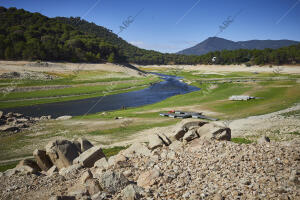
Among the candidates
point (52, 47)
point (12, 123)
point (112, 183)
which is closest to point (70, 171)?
point (112, 183)

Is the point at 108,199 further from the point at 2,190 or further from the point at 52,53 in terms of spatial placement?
the point at 52,53

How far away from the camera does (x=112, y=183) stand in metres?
9.80

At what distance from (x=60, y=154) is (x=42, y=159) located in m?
1.59

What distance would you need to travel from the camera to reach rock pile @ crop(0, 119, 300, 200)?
29.0 feet

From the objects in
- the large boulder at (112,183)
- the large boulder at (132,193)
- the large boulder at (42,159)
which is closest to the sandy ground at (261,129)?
the large boulder at (42,159)

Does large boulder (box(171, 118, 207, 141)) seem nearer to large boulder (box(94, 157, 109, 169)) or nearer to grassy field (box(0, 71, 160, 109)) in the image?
large boulder (box(94, 157, 109, 169))

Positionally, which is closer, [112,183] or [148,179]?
[112,183]

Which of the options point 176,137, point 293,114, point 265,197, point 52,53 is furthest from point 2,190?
point 52,53

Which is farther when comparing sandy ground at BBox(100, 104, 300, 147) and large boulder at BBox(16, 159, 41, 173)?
sandy ground at BBox(100, 104, 300, 147)

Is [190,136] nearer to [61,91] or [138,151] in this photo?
[138,151]

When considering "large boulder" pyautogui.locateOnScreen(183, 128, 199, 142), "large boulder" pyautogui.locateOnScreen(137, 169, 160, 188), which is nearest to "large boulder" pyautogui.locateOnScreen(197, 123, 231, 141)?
"large boulder" pyautogui.locateOnScreen(183, 128, 199, 142)

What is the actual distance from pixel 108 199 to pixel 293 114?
92.3 ft

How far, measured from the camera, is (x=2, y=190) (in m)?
11.7

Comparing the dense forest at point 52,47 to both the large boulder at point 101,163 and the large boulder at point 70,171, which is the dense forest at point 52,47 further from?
the large boulder at point 101,163
